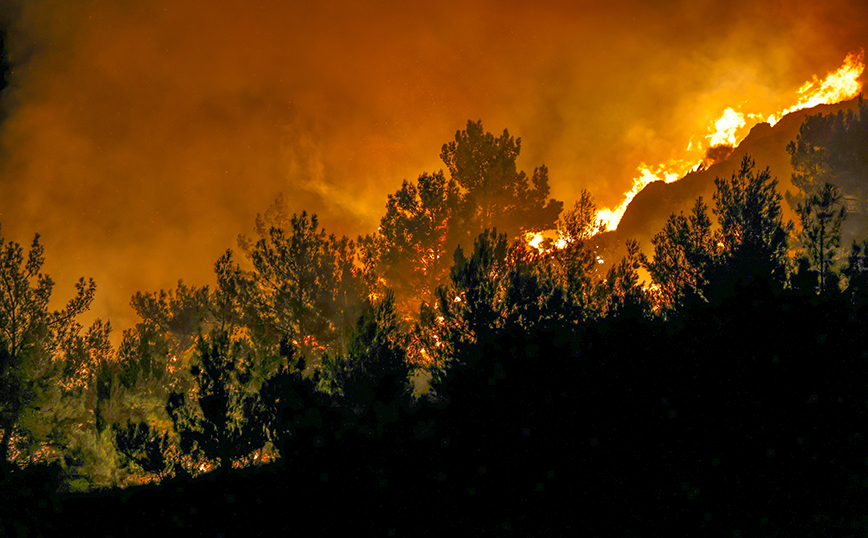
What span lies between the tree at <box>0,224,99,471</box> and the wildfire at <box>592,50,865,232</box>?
41085 millimetres

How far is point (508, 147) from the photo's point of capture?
80.5 feet

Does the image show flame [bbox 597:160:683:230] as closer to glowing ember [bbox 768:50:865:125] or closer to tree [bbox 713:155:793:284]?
glowing ember [bbox 768:50:865:125]

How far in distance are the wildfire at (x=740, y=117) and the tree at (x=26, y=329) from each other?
41.1m

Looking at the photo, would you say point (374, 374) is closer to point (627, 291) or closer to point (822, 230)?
point (627, 291)

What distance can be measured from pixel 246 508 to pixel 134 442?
11.4 ft

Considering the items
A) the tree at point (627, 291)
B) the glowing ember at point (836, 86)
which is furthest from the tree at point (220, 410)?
the glowing ember at point (836, 86)

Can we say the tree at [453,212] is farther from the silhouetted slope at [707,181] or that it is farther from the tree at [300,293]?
the silhouetted slope at [707,181]

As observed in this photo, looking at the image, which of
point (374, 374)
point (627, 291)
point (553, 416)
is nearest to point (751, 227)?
point (627, 291)

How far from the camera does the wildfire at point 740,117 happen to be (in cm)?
4188

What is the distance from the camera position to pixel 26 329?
706 inches

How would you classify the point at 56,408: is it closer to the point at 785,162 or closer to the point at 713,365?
the point at 713,365

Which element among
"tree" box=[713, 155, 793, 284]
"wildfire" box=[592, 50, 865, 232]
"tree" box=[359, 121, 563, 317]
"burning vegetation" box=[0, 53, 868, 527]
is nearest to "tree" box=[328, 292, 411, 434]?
"burning vegetation" box=[0, 53, 868, 527]

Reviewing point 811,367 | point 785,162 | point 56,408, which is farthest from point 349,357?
point 785,162

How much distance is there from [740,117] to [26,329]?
2404 inches
